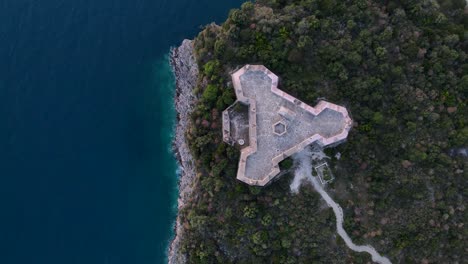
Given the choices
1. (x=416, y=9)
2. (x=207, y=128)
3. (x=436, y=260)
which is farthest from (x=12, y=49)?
(x=436, y=260)

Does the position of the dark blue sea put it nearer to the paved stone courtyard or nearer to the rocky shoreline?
the rocky shoreline

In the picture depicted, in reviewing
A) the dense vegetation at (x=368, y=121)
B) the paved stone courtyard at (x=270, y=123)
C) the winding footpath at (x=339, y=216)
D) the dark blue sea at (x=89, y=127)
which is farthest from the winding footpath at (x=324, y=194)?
the dark blue sea at (x=89, y=127)

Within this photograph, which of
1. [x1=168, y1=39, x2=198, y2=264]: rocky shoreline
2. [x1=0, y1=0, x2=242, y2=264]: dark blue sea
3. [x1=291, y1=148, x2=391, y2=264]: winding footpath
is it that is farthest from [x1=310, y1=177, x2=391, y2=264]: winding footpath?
[x1=0, y1=0, x2=242, y2=264]: dark blue sea

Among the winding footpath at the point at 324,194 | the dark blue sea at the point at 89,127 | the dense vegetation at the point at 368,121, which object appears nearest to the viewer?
the dense vegetation at the point at 368,121

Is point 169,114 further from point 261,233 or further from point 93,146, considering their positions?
point 261,233

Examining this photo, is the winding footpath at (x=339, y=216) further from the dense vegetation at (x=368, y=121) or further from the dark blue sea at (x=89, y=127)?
the dark blue sea at (x=89, y=127)

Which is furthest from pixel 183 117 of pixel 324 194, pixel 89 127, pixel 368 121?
pixel 368 121
